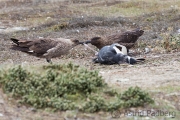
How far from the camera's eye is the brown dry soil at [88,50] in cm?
693

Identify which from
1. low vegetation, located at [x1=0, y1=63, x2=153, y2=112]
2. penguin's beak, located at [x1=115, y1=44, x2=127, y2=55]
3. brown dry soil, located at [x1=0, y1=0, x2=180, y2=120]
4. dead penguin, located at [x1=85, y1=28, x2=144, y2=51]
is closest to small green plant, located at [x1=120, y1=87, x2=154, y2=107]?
low vegetation, located at [x1=0, y1=63, x2=153, y2=112]

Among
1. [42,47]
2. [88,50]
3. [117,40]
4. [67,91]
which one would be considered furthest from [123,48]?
[67,91]

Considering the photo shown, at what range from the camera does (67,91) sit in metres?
6.97

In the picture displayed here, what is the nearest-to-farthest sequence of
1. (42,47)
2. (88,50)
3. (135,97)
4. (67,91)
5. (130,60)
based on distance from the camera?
1. (135,97)
2. (67,91)
3. (130,60)
4. (42,47)
5. (88,50)

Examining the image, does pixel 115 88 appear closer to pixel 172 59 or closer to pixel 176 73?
pixel 176 73

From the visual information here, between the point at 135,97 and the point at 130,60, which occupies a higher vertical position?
the point at 135,97

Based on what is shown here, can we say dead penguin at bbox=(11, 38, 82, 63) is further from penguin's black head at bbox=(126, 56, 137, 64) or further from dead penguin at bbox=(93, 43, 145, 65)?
penguin's black head at bbox=(126, 56, 137, 64)

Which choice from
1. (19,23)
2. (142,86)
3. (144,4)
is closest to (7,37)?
(19,23)

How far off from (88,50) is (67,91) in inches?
277

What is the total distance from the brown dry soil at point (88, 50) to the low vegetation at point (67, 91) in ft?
0.43

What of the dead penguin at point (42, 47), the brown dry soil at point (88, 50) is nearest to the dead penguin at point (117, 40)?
the brown dry soil at point (88, 50)

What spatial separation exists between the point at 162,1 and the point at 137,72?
683 inches

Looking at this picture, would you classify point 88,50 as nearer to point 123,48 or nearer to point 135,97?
point 123,48

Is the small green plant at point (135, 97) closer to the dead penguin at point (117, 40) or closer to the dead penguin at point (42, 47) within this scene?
the dead penguin at point (42, 47)
